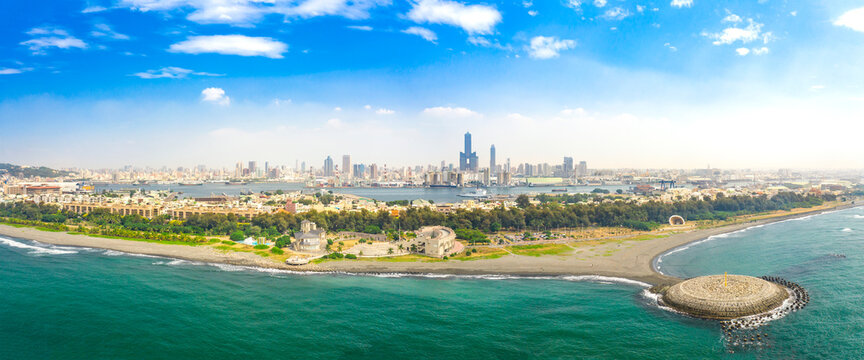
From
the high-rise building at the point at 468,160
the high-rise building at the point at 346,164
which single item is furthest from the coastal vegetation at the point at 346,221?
the high-rise building at the point at 346,164

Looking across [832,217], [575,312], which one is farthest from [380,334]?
[832,217]

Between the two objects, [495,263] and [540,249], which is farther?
[540,249]

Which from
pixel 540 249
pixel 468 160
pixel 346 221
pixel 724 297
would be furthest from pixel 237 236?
pixel 468 160

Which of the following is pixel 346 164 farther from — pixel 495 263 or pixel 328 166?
pixel 495 263

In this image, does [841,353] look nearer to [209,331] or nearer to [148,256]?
[209,331]

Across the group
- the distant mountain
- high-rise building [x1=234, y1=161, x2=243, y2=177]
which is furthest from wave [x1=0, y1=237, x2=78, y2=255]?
high-rise building [x1=234, y1=161, x2=243, y2=177]

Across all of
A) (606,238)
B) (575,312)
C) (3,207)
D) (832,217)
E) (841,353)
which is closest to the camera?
(841,353)

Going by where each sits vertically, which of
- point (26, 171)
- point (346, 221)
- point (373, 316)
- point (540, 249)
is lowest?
point (373, 316)
